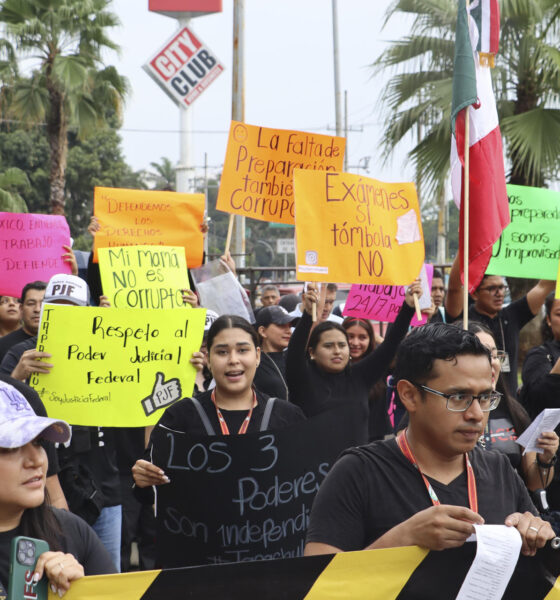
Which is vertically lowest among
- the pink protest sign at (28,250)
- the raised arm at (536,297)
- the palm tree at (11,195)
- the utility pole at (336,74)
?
the raised arm at (536,297)

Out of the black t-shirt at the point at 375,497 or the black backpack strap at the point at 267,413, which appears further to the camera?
the black backpack strap at the point at 267,413

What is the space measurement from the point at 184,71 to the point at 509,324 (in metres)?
6.70

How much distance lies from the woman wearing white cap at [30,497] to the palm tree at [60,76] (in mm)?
18816

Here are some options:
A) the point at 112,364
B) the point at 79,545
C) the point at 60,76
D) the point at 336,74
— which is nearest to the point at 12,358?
the point at 112,364

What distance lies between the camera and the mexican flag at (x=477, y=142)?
5039 mm

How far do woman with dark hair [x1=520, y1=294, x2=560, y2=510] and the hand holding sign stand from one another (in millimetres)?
1849

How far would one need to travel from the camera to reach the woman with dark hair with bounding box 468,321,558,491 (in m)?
3.85

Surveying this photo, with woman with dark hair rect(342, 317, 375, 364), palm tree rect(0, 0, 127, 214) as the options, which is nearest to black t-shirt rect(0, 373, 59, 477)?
woman with dark hair rect(342, 317, 375, 364)

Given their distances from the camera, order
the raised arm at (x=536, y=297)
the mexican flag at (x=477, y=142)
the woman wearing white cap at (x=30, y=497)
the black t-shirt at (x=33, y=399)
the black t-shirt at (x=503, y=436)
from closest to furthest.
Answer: the woman wearing white cap at (x=30, y=497)
the black t-shirt at (x=33, y=399)
the black t-shirt at (x=503, y=436)
the mexican flag at (x=477, y=142)
the raised arm at (x=536, y=297)

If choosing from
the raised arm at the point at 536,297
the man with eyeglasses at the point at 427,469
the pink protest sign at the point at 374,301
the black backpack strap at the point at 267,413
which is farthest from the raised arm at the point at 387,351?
the man with eyeglasses at the point at 427,469

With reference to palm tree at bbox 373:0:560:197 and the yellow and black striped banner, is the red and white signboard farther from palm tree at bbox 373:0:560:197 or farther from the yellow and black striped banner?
the yellow and black striped banner

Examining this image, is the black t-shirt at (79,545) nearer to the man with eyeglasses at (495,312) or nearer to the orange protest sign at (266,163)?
the man with eyeglasses at (495,312)

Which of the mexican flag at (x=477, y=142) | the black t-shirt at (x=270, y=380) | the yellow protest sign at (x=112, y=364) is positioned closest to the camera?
the yellow protest sign at (x=112, y=364)

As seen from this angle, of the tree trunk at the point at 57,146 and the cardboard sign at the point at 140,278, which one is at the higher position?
the tree trunk at the point at 57,146
